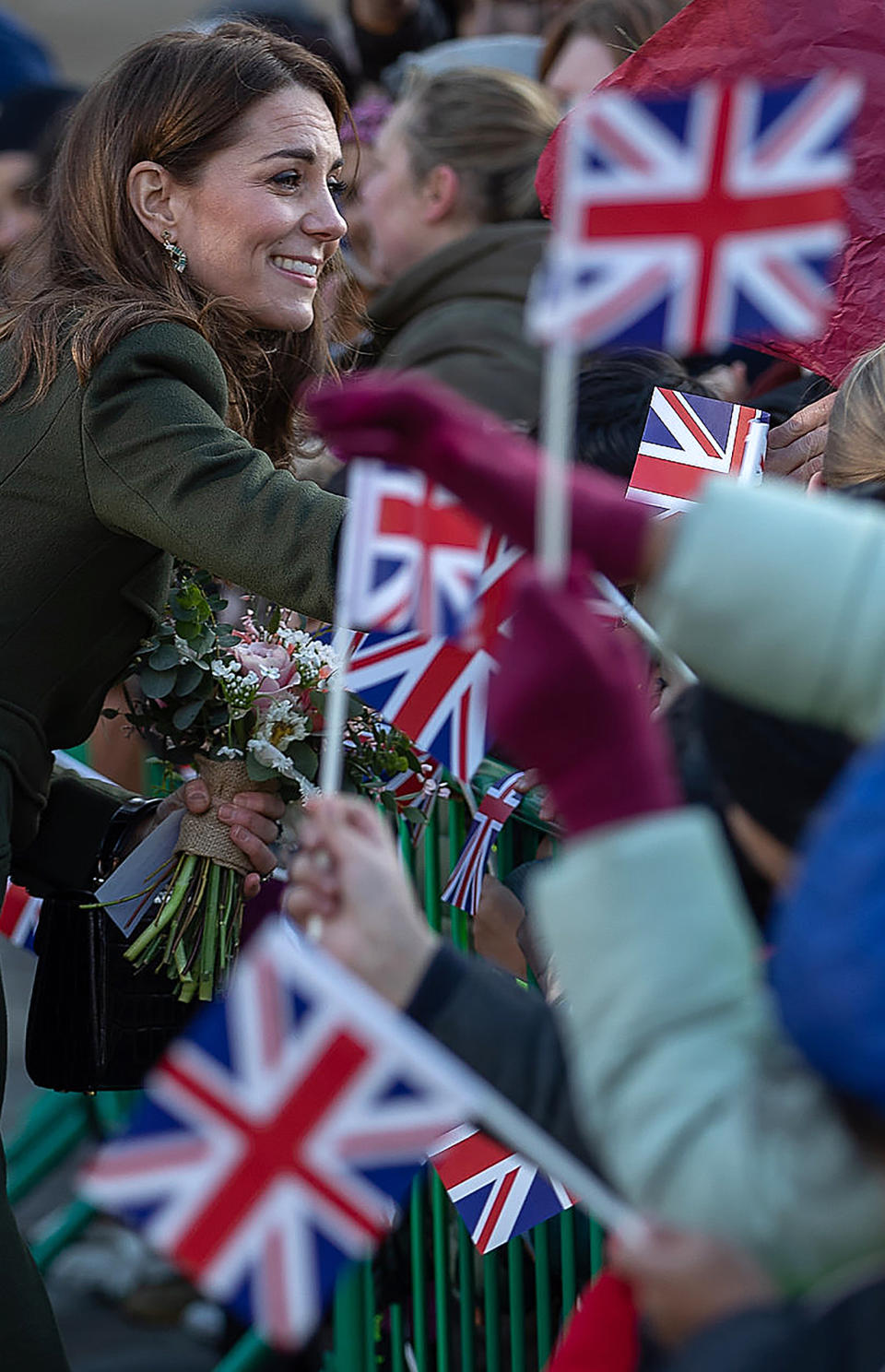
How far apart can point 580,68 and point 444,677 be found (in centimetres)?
265

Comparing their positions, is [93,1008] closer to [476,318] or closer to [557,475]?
[557,475]

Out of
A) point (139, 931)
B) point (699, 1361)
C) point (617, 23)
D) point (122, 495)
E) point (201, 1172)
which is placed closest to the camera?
point (699, 1361)

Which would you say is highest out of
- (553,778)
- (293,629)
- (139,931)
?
(553,778)

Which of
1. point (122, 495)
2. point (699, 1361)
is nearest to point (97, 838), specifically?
point (122, 495)

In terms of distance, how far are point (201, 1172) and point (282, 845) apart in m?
1.36

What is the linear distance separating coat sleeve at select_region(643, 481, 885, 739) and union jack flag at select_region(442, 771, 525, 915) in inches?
52.1

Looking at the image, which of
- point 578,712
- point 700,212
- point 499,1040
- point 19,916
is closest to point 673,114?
point 700,212

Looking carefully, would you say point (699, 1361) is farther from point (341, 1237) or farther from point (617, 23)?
point (617, 23)

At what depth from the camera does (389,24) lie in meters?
5.12

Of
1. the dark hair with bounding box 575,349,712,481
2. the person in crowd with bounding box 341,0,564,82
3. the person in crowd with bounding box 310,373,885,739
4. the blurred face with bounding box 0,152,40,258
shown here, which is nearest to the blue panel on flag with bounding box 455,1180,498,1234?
the dark hair with bounding box 575,349,712,481

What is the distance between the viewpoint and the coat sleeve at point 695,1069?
1010 mm

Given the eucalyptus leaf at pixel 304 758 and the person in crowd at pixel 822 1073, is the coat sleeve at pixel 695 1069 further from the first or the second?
the eucalyptus leaf at pixel 304 758

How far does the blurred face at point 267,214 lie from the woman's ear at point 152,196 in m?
0.01

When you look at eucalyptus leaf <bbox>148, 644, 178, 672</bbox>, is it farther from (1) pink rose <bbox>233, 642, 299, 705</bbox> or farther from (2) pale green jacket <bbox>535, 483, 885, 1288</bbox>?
(2) pale green jacket <bbox>535, 483, 885, 1288</bbox>
